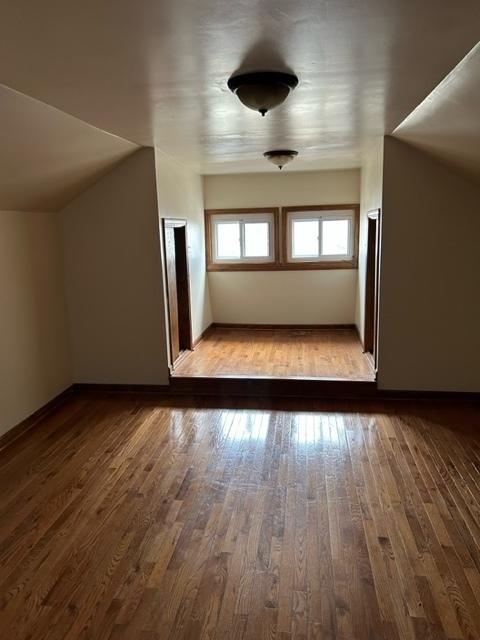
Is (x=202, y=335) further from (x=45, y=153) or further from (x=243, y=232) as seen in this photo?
(x=45, y=153)

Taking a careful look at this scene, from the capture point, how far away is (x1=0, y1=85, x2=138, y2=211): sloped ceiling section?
2627 millimetres

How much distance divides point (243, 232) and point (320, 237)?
1097 millimetres

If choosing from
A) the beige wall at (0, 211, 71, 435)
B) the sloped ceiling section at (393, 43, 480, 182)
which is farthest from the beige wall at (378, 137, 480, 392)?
the beige wall at (0, 211, 71, 435)

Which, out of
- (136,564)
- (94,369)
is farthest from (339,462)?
(94,369)

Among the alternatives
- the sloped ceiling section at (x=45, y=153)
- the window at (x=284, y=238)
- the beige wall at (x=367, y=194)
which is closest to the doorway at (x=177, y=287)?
the sloped ceiling section at (x=45, y=153)

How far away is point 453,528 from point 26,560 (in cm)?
227

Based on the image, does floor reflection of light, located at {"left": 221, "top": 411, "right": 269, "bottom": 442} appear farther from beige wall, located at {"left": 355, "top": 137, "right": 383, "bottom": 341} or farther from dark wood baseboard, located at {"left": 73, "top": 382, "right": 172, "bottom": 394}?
beige wall, located at {"left": 355, "top": 137, "right": 383, "bottom": 341}

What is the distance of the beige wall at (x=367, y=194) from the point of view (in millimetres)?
4371

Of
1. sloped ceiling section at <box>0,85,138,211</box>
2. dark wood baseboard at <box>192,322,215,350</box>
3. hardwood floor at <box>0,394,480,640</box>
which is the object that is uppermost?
sloped ceiling section at <box>0,85,138,211</box>

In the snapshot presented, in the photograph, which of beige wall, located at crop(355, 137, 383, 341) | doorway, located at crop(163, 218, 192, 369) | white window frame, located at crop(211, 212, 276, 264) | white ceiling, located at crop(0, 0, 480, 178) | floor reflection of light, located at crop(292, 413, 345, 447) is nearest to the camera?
white ceiling, located at crop(0, 0, 480, 178)

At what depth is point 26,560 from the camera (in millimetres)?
2414

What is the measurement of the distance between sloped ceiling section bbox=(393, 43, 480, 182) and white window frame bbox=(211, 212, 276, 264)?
2.90 meters

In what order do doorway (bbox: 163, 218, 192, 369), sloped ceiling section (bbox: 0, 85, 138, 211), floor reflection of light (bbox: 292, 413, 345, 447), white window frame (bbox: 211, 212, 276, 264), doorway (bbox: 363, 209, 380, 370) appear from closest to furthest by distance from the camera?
sloped ceiling section (bbox: 0, 85, 138, 211)
floor reflection of light (bbox: 292, 413, 345, 447)
doorway (bbox: 163, 218, 192, 369)
doorway (bbox: 363, 209, 380, 370)
white window frame (bbox: 211, 212, 276, 264)

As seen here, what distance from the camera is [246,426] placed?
3969 mm
